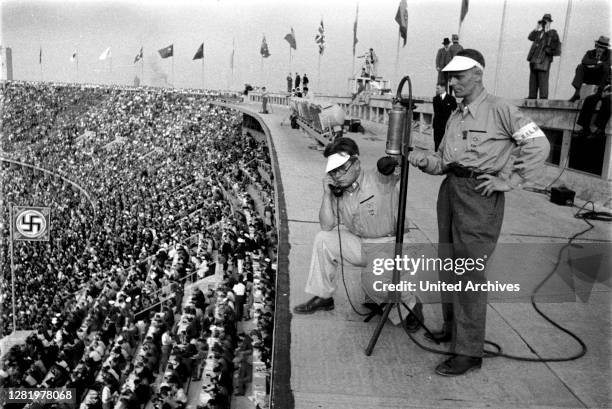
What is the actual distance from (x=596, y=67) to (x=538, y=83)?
2256 mm

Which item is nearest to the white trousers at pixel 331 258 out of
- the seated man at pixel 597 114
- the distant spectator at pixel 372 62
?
the seated man at pixel 597 114

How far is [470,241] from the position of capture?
3.10 meters

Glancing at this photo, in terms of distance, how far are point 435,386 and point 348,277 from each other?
1.87 meters

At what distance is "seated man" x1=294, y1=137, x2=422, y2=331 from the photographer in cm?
387

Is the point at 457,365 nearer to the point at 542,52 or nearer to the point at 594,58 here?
the point at 594,58

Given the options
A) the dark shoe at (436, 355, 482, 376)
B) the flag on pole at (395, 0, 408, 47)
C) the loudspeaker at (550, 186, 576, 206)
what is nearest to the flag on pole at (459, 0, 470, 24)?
the flag on pole at (395, 0, 408, 47)

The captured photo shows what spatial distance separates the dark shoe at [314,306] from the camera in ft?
13.7

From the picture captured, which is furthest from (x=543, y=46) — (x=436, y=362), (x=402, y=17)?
(x=402, y=17)

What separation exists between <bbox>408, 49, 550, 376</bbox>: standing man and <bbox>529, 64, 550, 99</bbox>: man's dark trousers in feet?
25.7

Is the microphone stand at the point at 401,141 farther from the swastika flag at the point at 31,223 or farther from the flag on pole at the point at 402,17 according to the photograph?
the flag on pole at the point at 402,17

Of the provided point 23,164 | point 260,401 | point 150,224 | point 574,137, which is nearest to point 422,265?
Result: point 260,401

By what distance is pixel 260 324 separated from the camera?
6.59m

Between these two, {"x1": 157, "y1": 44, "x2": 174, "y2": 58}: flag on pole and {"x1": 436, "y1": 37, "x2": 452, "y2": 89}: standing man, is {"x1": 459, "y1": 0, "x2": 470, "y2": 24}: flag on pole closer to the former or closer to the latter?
{"x1": 436, "y1": 37, "x2": 452, "y2": 89}: standing man

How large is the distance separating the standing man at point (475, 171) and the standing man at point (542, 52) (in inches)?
299
